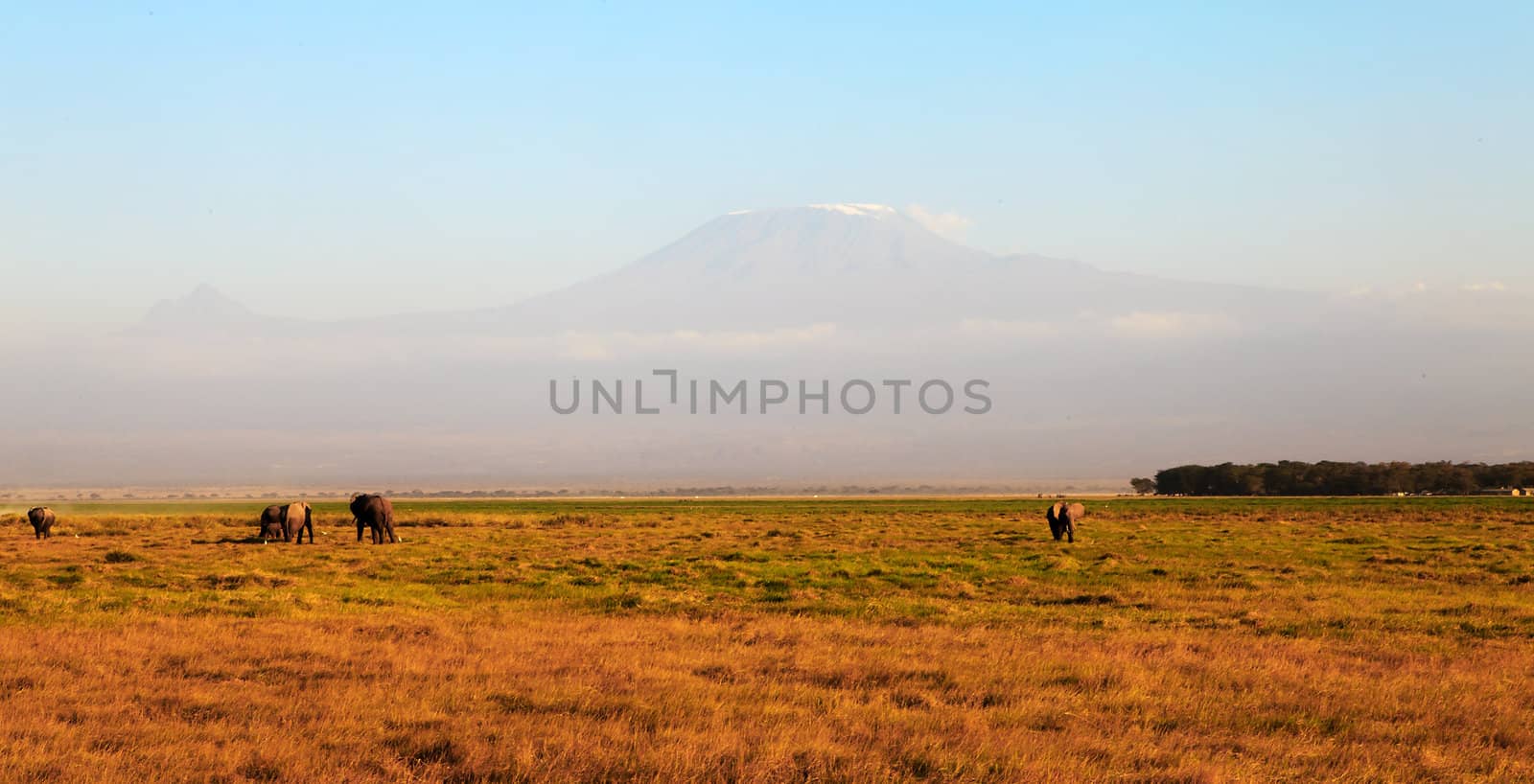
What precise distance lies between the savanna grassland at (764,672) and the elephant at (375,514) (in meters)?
11.0

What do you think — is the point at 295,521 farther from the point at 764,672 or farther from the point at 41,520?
the point at 764,672

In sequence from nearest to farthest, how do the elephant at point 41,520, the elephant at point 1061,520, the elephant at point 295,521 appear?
the elephant at point 295,521 → the elephant at point 1061,520 → the elephant at point 41,520

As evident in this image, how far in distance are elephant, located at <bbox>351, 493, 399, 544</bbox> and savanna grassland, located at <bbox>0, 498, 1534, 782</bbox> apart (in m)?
11.0

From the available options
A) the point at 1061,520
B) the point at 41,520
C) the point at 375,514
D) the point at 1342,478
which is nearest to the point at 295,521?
the point at 375,514

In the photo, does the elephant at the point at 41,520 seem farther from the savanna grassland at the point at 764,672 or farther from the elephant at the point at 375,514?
the savanna grassland at the point at 764,672

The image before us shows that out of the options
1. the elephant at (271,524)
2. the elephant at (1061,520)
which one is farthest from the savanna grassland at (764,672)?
the elephant at (1061,520)

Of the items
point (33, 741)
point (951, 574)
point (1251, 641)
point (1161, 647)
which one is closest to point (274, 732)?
point (33, 741)

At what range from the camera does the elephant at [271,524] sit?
139 feet

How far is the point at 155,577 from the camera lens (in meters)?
26.3

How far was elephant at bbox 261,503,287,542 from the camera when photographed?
42.2 metres

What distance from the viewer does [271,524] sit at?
43125mm

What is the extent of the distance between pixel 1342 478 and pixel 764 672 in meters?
177

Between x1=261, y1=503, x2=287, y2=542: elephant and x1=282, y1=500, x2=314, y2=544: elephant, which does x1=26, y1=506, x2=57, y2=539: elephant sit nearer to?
x1=261, y1=503, x2=287, y2=542: elephant

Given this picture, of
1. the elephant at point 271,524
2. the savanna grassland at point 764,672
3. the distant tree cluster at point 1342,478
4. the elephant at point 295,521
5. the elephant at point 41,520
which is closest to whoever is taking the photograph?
the savanna grassland at point 764,672
